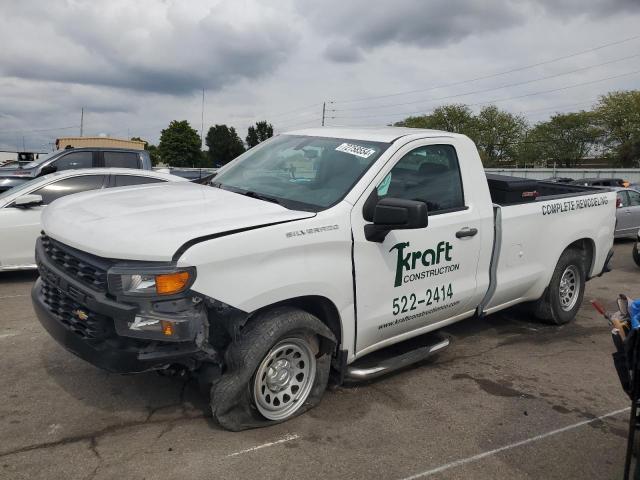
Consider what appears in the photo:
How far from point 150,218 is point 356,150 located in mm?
1645

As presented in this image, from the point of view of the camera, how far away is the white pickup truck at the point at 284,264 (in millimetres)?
3010

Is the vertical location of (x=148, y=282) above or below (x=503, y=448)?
above

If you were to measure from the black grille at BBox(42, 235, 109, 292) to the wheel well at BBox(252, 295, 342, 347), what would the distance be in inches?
44.5

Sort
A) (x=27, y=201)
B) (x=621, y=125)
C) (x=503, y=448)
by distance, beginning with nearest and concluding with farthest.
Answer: (x=503, y=448) < (x=27, y=201) < (x=621, y=125)

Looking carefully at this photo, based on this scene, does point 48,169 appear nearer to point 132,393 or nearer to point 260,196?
point 132,393

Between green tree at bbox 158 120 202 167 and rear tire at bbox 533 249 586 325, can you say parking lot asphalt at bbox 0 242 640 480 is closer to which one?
rear tire at bbox 533 249 586 325

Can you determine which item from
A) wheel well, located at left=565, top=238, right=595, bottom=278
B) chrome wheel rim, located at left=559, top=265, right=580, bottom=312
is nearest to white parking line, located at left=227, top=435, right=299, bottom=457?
chrome wheel rim, located at left=559, top=265, right=580, bottom=312

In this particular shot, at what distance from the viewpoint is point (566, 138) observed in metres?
73.6

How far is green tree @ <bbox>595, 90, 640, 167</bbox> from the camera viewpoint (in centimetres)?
6006

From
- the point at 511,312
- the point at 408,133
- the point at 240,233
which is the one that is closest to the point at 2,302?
the point at 240,233

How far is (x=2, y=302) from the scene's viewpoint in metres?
6.43

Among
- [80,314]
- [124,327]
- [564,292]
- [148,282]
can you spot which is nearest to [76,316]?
[80,314]

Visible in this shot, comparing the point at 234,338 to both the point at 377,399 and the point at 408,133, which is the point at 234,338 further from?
the point at 408,133

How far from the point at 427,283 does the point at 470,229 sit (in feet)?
2.07
